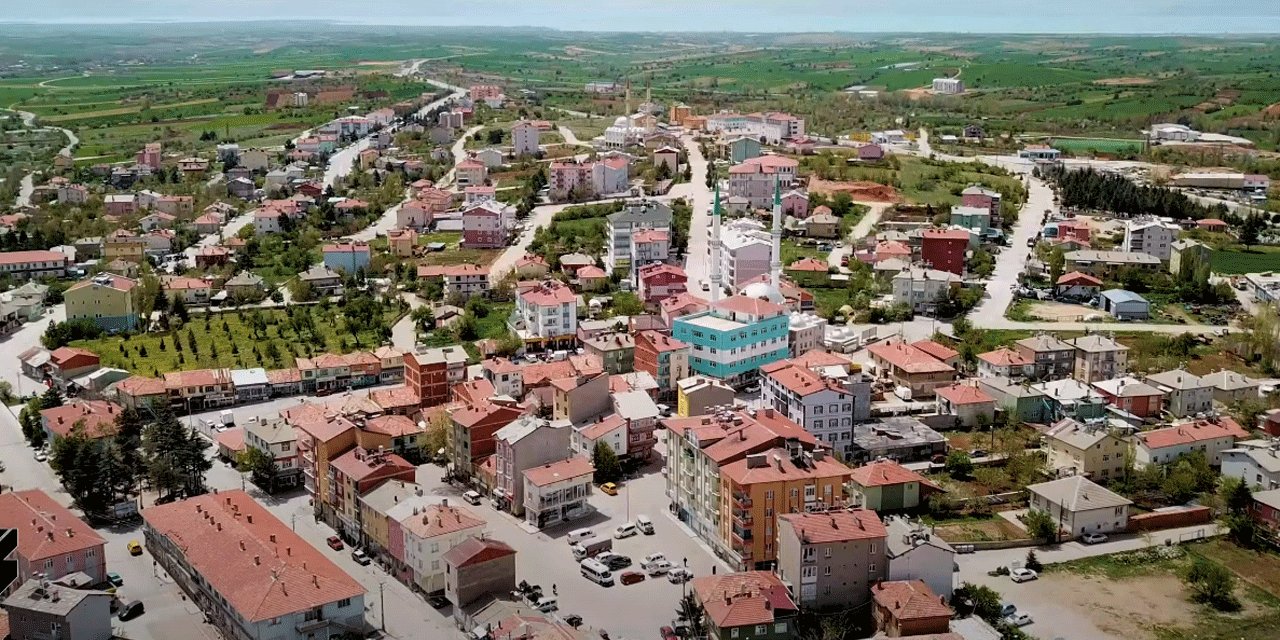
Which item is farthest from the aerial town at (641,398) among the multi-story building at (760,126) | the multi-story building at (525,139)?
the multi-story building at (760,126)

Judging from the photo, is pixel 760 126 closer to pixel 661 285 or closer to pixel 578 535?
pixel 661 285

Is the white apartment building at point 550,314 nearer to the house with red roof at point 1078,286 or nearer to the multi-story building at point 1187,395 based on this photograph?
the multi-story building at point 1187,395

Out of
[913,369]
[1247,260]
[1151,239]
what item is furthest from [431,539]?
[1247,260]

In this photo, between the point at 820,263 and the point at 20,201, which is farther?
the point at 20,201

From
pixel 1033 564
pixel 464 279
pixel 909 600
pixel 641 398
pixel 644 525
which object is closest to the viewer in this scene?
pixel 909 600

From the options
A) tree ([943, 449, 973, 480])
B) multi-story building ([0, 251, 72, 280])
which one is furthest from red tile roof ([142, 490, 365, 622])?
multi-story building ([0, 251, 72, 280])

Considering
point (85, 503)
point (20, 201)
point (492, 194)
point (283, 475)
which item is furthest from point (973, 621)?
point (20, 201)

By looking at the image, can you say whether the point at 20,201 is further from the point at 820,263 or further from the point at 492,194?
the point at 820,263
